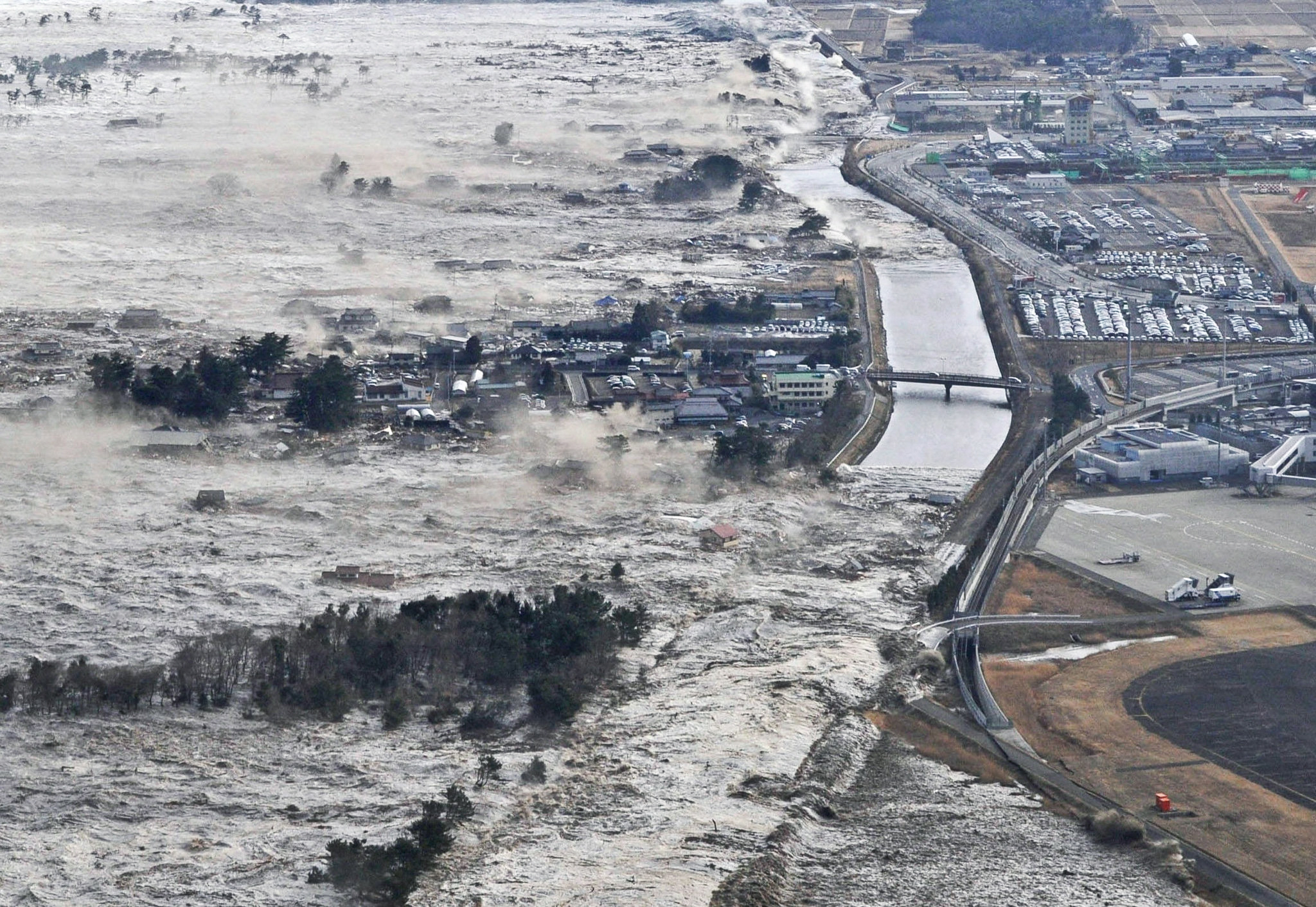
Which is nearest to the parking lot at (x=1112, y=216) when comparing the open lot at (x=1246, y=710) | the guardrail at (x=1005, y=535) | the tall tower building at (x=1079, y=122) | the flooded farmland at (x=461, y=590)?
the flooded farmland at (x=461, y=590)

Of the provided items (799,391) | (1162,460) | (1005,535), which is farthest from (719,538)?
(1162,460)

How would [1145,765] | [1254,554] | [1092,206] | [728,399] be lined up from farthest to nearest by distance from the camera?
[1092,206] < [728,399] < [1254,554] < [1145,765]

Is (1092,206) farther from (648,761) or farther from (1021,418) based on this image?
(648,761)

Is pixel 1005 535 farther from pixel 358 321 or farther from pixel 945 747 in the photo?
pixel 358 321

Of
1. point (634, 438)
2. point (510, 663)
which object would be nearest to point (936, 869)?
point (510, 663)

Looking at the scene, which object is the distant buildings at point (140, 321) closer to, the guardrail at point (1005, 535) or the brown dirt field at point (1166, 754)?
the guardrail at point (1005, 535)

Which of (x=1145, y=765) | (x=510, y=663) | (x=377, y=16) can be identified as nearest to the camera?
(x=1145, y=765)

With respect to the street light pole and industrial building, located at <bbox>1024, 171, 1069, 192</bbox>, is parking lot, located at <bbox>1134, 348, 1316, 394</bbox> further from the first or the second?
industrial building, located at <bbox>1024, 171, 1069, 192</bbox>
